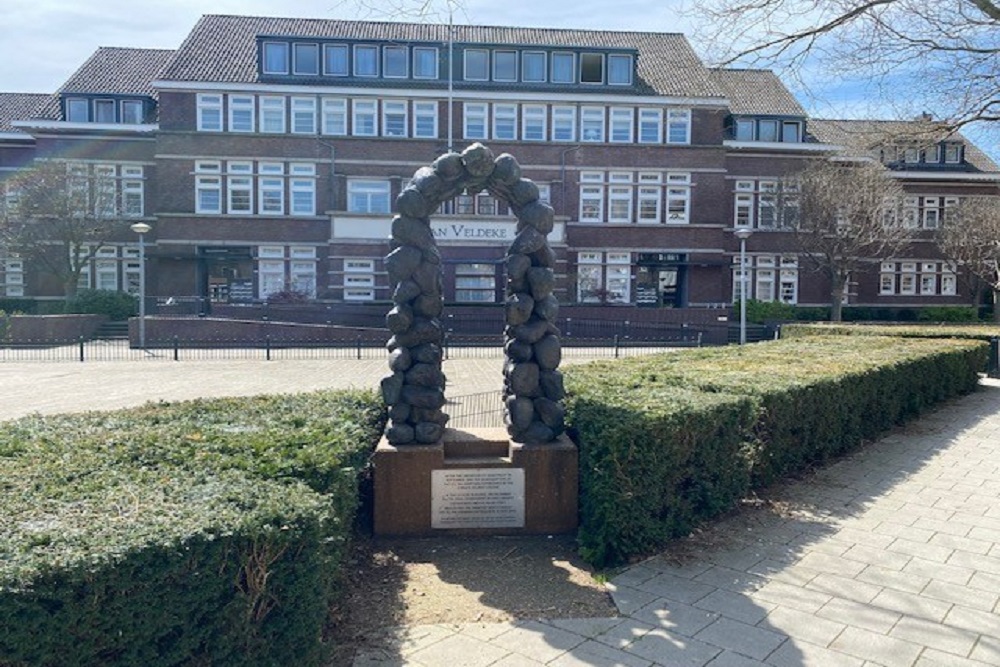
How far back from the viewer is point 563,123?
34219 millimetres

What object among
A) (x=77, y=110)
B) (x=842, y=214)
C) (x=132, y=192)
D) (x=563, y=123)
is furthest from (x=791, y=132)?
(x=77, y=110)

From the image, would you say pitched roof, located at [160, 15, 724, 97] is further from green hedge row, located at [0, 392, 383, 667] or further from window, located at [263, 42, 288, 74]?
green hedge row, located at [0, 392, 383, 667]

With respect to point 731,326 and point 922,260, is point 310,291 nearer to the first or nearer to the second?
point 731,326

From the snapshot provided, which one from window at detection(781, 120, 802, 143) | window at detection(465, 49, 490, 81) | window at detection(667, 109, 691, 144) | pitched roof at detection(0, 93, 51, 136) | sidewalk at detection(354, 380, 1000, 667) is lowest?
sidewalk at detection(354, 380, 1000, 667)

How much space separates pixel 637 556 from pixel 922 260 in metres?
41.8

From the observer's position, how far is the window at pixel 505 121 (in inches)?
1336

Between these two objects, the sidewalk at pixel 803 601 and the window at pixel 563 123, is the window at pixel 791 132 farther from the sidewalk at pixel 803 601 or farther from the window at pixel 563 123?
the sidewalk at pixel 803 601

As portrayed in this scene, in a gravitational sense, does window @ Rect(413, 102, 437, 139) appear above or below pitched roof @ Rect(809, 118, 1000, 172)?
above

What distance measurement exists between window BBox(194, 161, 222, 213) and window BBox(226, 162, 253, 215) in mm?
454

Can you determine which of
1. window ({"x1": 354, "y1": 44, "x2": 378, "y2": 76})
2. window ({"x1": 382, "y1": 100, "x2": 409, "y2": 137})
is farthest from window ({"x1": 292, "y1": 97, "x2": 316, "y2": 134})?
window ({"x1": 382, "y1": 100, "x2": 409, "y2": 137})

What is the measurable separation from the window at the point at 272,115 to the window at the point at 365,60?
389 cm

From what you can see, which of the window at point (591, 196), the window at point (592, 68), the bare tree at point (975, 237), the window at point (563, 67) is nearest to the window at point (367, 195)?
the window at point (591, 196)

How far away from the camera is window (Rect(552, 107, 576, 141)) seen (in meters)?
34.2

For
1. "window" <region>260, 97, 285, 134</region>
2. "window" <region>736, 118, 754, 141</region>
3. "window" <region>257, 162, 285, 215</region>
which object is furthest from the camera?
"window" <region>736, 118, 754, 141</region>
